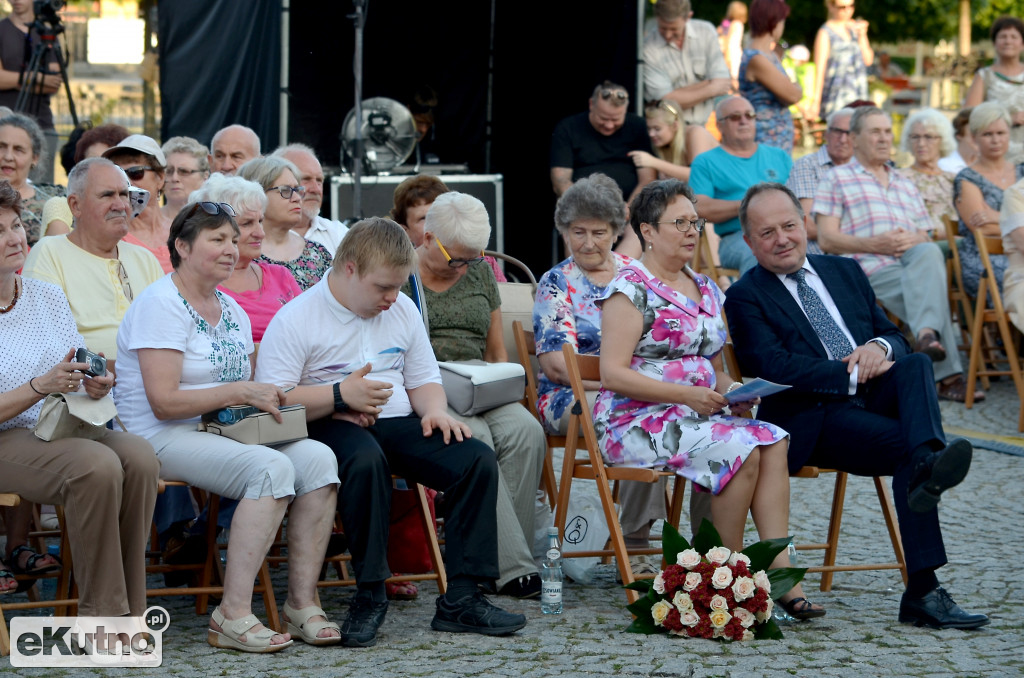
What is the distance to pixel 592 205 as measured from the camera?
562 cm

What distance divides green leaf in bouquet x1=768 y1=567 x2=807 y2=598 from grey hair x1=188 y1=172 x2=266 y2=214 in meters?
2.34

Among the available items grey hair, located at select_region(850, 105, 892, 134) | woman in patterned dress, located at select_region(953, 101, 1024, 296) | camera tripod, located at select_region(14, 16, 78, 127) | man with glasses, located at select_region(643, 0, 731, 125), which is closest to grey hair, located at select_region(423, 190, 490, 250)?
grey hair, located at select_region(850, 105, 892, 134)

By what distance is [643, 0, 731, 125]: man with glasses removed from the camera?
10250 millimetres

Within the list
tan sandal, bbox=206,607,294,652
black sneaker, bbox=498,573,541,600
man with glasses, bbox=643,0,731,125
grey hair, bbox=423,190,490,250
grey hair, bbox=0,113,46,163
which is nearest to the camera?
tan sandal, bbox=206,607,294,652

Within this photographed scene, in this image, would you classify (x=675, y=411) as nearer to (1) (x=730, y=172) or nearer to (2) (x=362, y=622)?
(2) (x=362, y=622)

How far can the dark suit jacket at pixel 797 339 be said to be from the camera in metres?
4.97

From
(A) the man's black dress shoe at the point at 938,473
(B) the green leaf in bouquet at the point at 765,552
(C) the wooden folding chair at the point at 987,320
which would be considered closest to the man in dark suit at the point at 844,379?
(A) the man's black dress shoe at the point at 938,473

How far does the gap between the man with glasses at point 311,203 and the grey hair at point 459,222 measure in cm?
93

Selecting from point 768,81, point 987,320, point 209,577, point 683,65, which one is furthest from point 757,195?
point 683,65

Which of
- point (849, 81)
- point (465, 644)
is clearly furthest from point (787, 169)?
point (465, 644)

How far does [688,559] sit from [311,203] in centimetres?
270

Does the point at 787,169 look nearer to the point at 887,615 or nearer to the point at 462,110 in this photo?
the point at 462,110

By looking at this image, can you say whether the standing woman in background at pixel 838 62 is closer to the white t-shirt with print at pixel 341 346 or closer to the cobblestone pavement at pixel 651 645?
the cobblestone pavement at pixel 651 645

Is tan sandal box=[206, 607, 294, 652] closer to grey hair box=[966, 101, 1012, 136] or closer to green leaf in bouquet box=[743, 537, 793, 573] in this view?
green leaf in bouquet box=[743, 537, 793, 573]
